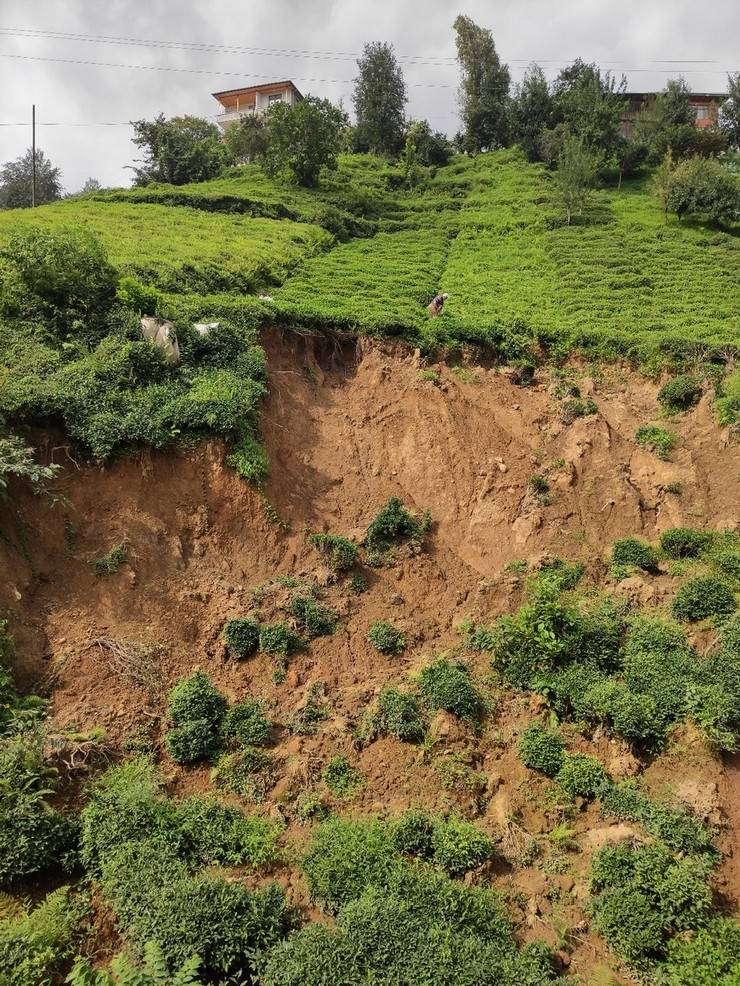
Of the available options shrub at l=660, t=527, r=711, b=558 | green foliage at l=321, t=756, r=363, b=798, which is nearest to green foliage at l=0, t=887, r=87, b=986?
green foliage at l=321, t=756, r=363, b=798

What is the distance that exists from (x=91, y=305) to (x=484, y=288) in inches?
545

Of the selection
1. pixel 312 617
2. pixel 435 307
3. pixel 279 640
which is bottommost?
pixel 279 640

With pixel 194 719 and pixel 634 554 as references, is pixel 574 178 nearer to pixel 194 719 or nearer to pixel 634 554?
pixel 634 554

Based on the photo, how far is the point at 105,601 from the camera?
10.2m

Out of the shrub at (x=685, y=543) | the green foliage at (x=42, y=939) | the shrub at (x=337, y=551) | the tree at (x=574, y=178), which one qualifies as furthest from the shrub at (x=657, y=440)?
the tree at (x=574, y=178)

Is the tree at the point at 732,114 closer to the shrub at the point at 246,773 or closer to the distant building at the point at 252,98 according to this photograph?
the distant building at the point at 252,98

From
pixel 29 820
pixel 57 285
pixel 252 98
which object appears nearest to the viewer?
pixel 29 820

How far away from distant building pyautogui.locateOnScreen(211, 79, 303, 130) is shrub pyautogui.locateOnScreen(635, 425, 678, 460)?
49.8 meters

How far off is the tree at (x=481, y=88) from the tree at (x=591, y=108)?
4574 millimetres

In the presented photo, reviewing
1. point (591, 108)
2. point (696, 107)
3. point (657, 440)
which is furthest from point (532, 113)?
point (657, 440)

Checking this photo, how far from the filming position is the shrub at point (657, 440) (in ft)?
46.3

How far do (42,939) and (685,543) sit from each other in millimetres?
11394

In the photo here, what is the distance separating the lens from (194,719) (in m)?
8.95

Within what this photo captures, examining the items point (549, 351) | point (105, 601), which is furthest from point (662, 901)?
point (549, 351)
